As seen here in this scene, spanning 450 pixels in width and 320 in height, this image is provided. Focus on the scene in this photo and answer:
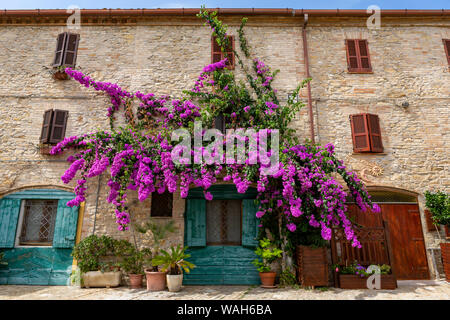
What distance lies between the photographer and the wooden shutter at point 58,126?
7.86 meters

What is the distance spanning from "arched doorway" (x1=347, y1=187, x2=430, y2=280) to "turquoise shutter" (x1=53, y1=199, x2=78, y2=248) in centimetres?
695

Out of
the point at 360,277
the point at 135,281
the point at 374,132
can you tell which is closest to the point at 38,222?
the point at 135,281

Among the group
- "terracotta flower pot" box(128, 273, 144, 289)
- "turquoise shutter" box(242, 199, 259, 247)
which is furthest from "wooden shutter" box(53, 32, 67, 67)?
"turquoise shutter" box(242, 199, 259, 247)

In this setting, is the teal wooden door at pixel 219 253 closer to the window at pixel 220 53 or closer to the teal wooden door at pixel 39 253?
the teal wooden door at pixel 39 253

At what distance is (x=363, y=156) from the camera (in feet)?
25.4

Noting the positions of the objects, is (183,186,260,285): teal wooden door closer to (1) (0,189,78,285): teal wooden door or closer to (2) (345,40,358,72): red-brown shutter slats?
(1) (0,189,78,285): teal wooden door

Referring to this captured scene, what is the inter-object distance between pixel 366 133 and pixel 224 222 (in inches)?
177

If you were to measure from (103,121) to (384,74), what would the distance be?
8263 mm

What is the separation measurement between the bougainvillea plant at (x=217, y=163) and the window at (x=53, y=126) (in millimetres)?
500

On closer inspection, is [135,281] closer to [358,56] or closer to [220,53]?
[220,53]

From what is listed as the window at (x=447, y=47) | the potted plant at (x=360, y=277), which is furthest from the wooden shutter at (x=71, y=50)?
the window at (x=447, y=47)

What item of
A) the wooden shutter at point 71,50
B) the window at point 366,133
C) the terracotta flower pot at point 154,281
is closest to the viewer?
the terracotta flower pot at point 154,281

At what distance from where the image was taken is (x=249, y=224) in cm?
723

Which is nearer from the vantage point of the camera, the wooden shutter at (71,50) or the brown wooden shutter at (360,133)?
the brown wooden shutter at (360,133)
